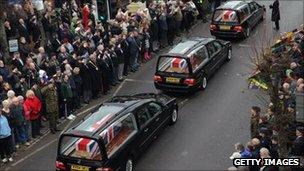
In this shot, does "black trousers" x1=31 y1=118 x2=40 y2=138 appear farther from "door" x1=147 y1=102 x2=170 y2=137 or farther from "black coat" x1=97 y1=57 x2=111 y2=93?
"black coat" x1=97 y1=57 x2=111 y2=93

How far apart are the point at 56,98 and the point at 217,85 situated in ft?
21.9

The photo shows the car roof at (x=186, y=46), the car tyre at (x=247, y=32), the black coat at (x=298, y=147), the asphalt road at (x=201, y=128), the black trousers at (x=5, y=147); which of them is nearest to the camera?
the black coat at (x=298, y=147)

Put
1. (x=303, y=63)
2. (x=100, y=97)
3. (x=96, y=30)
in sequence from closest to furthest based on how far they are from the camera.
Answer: (x=303, y=63), (x=100, y=97), (x=96, y=30)

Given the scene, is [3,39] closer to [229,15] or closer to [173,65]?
[173,65]

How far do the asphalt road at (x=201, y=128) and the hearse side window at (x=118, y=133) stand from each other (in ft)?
3.68

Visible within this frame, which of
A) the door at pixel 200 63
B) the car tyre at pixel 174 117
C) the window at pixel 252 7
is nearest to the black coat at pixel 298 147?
the car tyre at pixel 174 117

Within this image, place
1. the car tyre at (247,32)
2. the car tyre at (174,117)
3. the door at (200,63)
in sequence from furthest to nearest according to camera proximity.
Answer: the car tyre at (247,32) → the door at (200,63) → the car tyre at (174,117)

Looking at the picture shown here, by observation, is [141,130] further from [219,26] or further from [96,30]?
[219,26]

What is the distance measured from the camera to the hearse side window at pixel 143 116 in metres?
16.2

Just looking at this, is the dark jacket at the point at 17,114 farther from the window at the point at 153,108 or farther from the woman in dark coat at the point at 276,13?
the woman in dark coat at the point at 276,13

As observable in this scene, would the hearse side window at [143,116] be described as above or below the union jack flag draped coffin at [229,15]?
below

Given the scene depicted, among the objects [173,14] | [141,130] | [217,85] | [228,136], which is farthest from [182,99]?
[173,14]

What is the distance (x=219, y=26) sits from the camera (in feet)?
88.2

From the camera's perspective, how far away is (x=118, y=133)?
50.2ft
